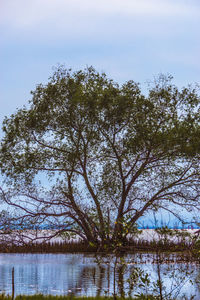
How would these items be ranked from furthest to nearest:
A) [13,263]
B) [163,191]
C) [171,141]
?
1. [163,191]
2. [171,141]
3. [13,263]

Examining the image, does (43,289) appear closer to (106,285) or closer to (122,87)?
(106,285)

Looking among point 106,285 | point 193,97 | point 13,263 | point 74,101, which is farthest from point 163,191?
point 106,285

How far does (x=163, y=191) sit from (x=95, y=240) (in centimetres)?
477

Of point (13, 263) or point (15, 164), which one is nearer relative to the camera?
point (13, 263)

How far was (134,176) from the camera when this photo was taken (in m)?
24.5

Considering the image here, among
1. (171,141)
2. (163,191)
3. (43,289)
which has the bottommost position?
(43,289)

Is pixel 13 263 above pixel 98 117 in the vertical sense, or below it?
below

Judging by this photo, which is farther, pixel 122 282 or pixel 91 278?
pixel 91 278

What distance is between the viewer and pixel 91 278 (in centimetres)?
1401

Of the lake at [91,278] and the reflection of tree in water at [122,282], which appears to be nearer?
the reflection of tree in water at [122,282]

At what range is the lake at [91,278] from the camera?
421 inches

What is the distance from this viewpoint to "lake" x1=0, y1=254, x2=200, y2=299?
10.7 m

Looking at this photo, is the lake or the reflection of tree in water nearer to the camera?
the reflection of tree in water

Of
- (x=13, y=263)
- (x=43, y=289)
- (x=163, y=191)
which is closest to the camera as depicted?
(x=43, y=289)
